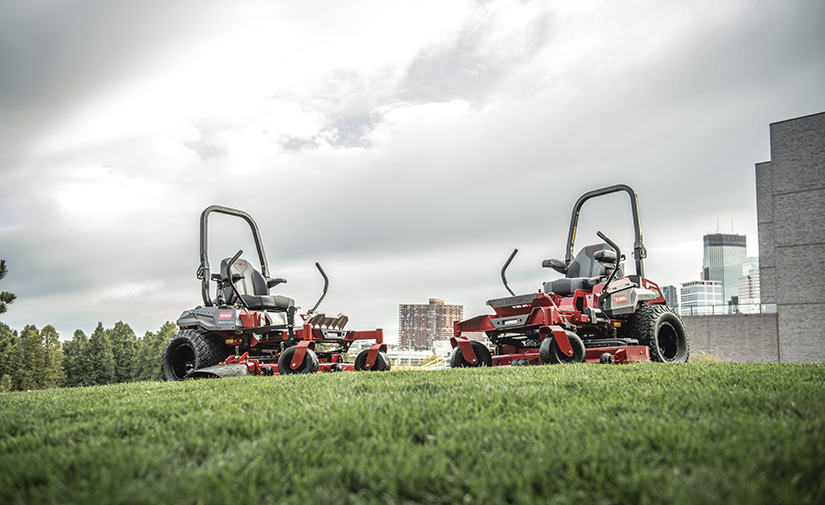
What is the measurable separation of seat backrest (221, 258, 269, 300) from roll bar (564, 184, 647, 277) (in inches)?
238

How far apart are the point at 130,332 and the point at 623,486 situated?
7589 cm

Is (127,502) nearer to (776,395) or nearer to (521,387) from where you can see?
(521,387)

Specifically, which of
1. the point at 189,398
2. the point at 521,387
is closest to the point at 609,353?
the point at 521,387

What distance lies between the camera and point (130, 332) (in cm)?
6925

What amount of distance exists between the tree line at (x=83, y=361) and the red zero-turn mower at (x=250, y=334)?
1649 inches

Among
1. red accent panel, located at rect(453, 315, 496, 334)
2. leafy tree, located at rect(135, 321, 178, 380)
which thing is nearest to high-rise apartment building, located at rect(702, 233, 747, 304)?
leafy tree, located at rect(135, 321, 178, 380)

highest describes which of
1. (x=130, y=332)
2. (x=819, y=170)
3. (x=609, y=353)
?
(x=819, y=170)

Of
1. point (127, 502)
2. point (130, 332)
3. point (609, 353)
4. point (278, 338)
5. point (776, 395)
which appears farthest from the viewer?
point (130, 332)

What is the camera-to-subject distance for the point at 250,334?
33.2ft

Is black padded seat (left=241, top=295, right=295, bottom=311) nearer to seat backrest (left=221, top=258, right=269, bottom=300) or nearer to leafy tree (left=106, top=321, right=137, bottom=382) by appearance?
seat backrest (left=221, top=258, right=269, bottom=300)

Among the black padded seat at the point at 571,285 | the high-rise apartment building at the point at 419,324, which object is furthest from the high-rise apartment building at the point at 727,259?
the black padded seat at the point at 571,285

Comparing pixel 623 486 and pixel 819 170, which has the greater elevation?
pixel 819 170

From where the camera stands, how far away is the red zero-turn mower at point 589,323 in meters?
8.54

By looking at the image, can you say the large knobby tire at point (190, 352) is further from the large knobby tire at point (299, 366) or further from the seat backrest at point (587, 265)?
the seat backrest at point (587, 265)
